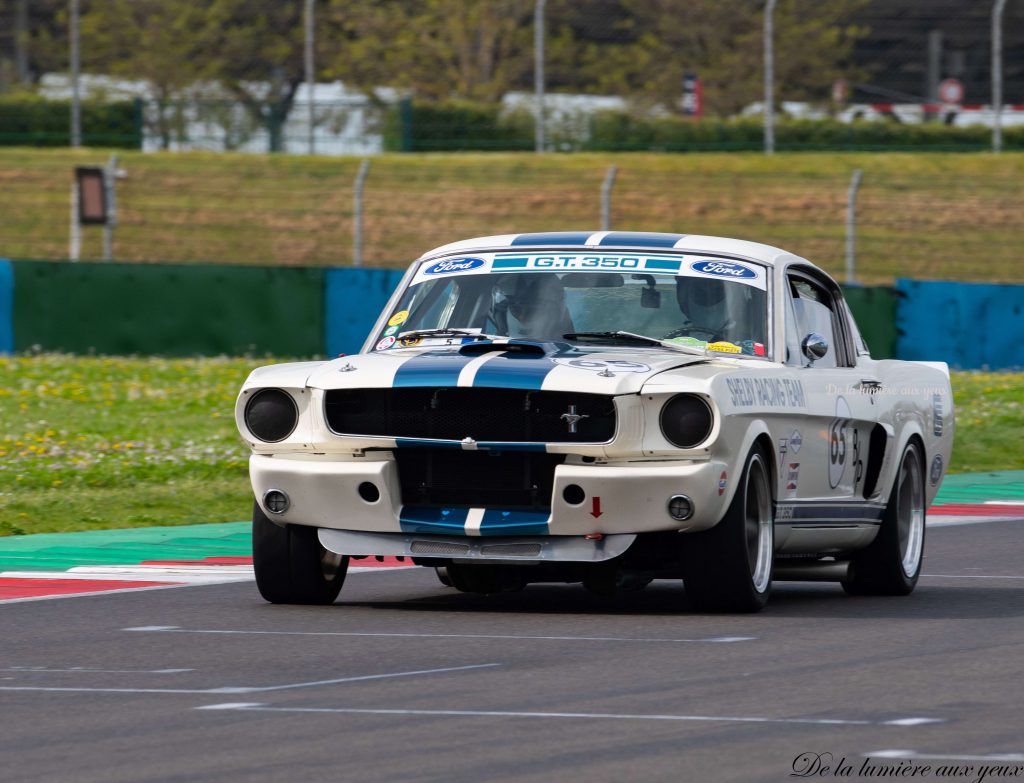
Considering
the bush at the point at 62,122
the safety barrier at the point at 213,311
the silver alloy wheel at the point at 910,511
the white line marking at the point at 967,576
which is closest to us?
the silver alloy wheel at the point at 910,511

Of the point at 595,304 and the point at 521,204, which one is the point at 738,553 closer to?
the point at 595,304

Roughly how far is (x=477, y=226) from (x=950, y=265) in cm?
753

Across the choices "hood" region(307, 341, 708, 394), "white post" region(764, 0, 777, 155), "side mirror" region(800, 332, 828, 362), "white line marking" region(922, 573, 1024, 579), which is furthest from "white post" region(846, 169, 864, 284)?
"hood" region(307, 341, 708, 394)

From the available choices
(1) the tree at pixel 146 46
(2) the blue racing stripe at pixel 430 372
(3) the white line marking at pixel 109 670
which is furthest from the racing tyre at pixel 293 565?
(1) the tree at pixel 146 46

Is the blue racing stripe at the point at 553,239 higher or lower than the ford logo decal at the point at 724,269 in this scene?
higher

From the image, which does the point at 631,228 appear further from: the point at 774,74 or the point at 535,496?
the point at 535,496

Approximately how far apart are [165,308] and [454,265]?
16.7 metres

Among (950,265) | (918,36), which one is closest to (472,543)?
(950,265)

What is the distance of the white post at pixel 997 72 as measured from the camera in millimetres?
31000

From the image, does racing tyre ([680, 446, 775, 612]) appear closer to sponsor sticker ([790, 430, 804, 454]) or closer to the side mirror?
sponsor sticker ([790, 430, 804, 454])

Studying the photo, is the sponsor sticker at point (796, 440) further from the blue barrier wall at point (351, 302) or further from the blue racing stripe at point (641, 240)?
the blue barrier wall at point (351, 302)

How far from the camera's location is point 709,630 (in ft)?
25.6

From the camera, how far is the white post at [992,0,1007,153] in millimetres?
31000

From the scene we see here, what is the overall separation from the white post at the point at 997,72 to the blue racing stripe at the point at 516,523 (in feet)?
80.6
